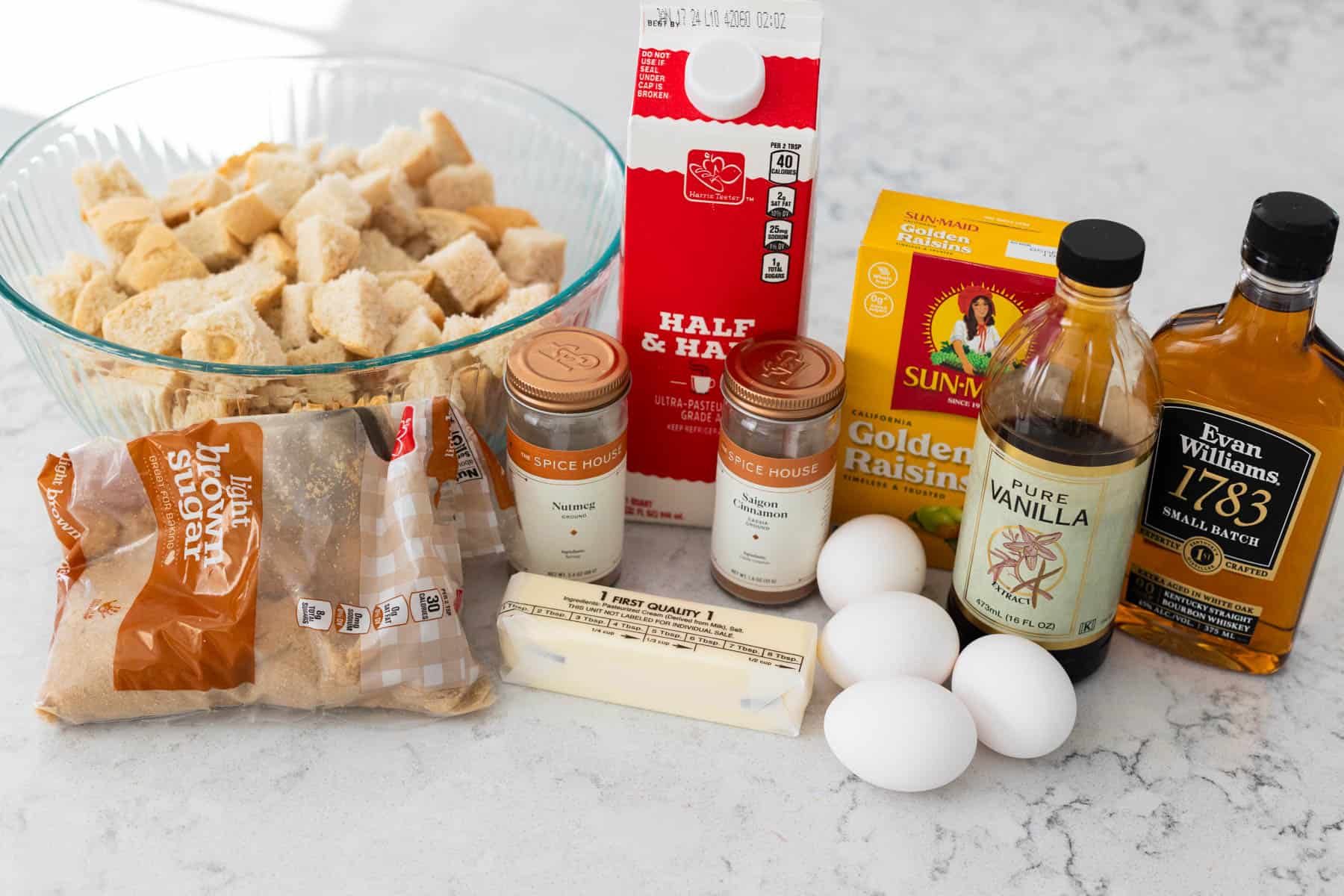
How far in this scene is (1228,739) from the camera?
1.19m

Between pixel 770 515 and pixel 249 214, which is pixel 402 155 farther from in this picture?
pixel 770 515

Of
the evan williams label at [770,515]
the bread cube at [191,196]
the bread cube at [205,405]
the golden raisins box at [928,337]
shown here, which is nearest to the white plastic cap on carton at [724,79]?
the golden raisins box at [928,337]

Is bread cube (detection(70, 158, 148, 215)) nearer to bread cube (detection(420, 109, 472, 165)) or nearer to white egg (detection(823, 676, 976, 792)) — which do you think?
bread cube (detection(420, 109, 472, 165))

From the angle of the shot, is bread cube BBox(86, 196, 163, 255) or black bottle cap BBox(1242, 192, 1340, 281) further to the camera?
bread cube BBox(86, 196, 163, 255)

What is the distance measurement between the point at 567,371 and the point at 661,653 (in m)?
0.26

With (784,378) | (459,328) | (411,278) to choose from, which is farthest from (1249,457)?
(411,278)

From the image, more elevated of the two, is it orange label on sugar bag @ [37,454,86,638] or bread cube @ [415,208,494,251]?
bread cube @ [415,208,494,251]

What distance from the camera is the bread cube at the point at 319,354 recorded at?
1.32 m

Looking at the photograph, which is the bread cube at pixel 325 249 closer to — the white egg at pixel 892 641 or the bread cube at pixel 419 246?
the bread cube at pixel 419 246

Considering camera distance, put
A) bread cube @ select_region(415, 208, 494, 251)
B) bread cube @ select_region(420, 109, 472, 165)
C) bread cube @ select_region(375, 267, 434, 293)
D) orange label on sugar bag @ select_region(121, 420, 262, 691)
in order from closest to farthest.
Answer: orange label on sugar bag @ select_region(121, 420, 262, 691) < bread cube @ select_region(375, 267, 434, 293) < bread cube @ select_region(415, 208, 494, 251) < bread cube @ select_region(420, 109, 472, 165)

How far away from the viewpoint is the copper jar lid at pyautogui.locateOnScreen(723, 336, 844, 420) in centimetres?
115

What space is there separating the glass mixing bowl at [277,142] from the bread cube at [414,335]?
7 centimetres

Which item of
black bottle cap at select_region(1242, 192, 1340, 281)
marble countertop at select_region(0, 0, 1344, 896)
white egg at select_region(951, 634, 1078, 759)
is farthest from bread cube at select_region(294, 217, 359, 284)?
black bottle cap at select_region(1242, 192, 1340, 281)

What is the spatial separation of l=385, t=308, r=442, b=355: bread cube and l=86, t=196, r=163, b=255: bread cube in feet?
1.00
